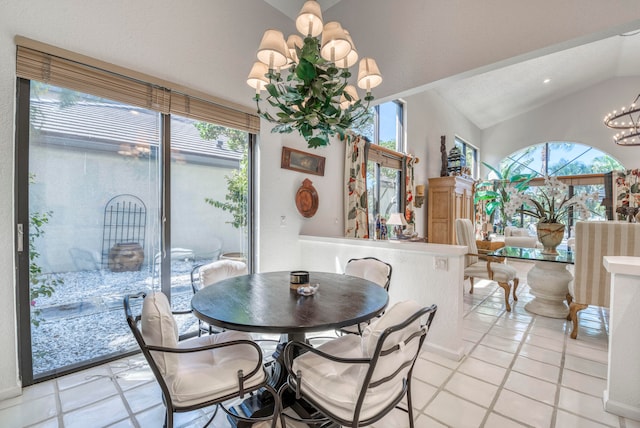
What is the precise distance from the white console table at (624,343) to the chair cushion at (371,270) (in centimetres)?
145

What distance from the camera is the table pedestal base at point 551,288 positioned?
3.43 metres

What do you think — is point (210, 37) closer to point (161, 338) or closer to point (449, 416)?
Answer: point (161, 338)

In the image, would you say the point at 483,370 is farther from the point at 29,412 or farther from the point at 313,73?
the point at 29,412

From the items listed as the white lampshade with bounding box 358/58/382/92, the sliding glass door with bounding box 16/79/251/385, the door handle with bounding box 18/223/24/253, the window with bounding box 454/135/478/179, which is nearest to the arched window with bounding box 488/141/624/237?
the window with bounding box 454/135/478/179

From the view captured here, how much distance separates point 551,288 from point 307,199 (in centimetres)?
329

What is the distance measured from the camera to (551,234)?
11.2 ft

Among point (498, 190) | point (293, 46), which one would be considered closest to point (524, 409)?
point (293, 46)

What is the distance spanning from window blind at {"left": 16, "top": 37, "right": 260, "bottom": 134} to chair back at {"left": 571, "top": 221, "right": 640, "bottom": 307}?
148 inches

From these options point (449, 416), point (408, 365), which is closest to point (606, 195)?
point (449, 416)

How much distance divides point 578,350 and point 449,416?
1.85m

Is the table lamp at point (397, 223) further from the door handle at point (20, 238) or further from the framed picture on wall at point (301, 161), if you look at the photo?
the door handle at point (20, 238)

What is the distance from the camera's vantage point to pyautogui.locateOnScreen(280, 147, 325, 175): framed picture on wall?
3444mm

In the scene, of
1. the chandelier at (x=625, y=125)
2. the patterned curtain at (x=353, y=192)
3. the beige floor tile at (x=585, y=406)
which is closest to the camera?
the beige floor tile at (x=585, y=406)

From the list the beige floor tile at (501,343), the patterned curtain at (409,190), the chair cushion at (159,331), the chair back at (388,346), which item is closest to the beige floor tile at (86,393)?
the chair cushion at (159,331)
